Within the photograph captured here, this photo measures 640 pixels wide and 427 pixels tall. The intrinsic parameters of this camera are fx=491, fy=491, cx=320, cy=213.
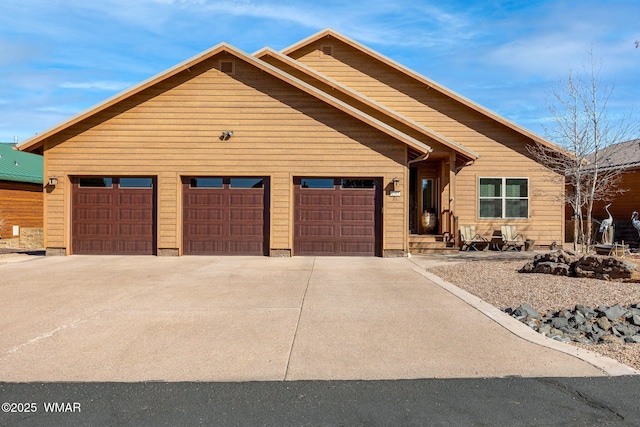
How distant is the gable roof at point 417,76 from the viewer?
17047 millimetres

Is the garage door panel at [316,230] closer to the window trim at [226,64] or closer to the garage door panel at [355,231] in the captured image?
the garage door panel at [355,231]

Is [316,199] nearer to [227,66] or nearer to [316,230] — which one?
[316,230]

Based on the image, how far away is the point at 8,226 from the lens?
72.6 ft

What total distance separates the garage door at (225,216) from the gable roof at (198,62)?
116 inches

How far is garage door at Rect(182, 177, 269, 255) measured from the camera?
14.6m

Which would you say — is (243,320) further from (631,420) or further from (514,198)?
(514,198)

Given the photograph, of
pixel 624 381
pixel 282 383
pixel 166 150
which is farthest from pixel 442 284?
pixel 166 150

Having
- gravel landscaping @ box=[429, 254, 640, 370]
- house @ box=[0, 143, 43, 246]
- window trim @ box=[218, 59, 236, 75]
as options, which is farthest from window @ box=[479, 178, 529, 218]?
house @ box=[0, 143, 43, 246]

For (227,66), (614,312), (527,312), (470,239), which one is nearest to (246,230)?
(227,66)

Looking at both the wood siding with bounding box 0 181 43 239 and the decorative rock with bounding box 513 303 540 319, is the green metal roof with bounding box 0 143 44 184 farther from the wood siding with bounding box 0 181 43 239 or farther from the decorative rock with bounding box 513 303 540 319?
the decorative rock with bounding box 513 303 540 319

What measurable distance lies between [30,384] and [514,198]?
1657 centimetres

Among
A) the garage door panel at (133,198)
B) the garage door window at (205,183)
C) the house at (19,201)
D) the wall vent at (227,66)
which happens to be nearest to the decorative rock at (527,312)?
the garage door window at (205,183)

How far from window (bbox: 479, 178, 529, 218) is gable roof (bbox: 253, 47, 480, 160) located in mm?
1458

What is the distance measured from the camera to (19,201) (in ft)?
76.0
